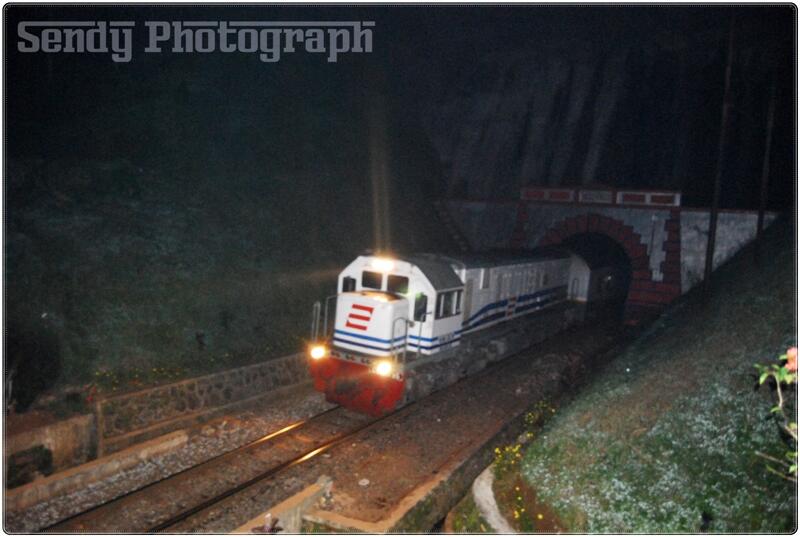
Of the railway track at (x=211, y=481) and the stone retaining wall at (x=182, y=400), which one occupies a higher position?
the stone retaining wall at (x=182, y=400)

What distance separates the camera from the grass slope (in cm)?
795

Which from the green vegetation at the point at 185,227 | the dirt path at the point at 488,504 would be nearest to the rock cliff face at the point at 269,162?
the green vegetation at the point at 185,227

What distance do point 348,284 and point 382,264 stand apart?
1.27 metres

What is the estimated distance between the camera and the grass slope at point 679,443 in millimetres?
7945

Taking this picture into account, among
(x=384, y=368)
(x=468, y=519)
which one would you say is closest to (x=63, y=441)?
(x=384, y=368)

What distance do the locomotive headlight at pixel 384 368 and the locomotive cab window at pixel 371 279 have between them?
7.81 ft

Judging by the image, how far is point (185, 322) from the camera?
49.8 feet

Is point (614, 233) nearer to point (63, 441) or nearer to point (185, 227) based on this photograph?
point (185, 227)

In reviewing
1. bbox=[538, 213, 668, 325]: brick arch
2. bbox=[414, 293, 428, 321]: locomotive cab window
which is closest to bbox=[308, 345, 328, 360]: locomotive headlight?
bbox=[414, 293, 428, 321]: locomotive cab window

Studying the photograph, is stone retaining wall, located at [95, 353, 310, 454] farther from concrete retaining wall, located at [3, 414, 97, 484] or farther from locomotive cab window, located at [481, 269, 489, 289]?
locomotive cab window, located at [481, 269, 489, 289]

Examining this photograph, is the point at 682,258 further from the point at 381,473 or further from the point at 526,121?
the point at 381,473

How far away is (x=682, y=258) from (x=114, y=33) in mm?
28125

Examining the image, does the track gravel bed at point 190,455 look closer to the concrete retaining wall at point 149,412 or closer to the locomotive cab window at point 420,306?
the concrete retaining wall at point 149,412

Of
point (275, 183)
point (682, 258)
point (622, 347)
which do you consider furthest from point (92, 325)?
point (682, 258)
